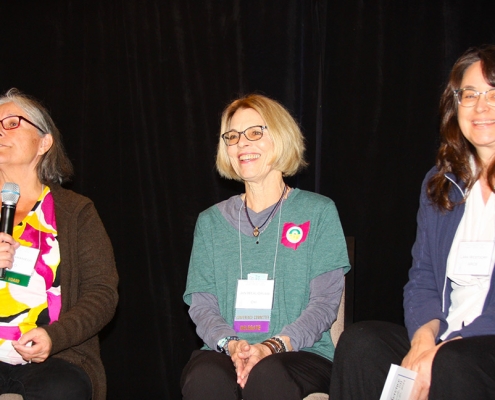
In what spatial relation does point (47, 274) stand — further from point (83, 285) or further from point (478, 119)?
point (478, 119)

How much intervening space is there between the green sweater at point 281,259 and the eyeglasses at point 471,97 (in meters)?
0.64

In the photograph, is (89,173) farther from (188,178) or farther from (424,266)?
(424,266)

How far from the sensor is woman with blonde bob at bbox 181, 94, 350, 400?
1944 millimetres

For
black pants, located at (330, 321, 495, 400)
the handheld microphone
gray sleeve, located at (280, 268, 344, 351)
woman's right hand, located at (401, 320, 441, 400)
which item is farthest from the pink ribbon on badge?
the handheld microphone

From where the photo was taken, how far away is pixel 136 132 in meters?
3.56

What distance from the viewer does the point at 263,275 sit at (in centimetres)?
228

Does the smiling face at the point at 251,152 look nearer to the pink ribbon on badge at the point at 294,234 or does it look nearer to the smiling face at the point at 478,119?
the pink ribbon on badge at the point at 294,234

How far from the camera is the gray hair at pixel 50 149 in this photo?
2494 millimetres

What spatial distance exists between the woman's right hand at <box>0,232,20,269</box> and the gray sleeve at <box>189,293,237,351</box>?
703 millimetres

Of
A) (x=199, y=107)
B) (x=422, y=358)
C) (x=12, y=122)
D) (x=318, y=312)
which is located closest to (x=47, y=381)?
(x=318, y=312)

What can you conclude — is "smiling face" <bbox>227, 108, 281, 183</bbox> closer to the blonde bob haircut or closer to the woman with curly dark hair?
the blonde bob haircut

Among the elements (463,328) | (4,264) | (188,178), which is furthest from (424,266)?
(188,178)

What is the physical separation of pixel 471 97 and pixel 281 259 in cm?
90

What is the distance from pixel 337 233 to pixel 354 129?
1.16 meters
